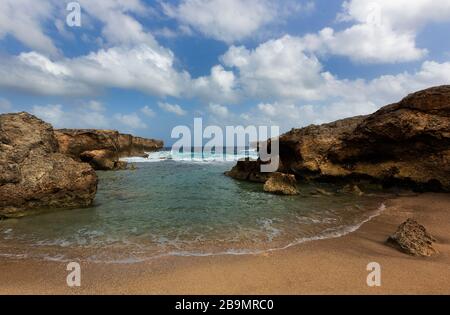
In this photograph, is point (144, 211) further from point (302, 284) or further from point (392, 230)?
point (392, 230)

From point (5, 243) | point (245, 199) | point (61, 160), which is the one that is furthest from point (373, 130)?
point (5, 243)

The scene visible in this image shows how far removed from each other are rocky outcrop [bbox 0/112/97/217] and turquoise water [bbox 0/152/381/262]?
27.2 inches

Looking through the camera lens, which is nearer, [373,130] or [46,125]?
[46,125]

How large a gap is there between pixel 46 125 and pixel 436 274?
14765 millimetres

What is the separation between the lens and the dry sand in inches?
196

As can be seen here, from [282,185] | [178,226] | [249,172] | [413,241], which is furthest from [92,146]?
[413,241]

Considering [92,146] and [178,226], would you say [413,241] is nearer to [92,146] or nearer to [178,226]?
[178,226]

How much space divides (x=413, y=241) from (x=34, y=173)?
12464mm

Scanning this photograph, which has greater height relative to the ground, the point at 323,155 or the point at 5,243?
the point at 323,155

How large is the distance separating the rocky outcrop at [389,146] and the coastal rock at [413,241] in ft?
29.2

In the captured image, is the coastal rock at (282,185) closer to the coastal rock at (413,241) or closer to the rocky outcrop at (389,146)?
the rocky outcrop at (389,146)

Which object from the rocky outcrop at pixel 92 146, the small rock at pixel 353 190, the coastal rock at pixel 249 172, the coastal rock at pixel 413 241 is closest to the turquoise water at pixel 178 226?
the small rock at pixel 353 190

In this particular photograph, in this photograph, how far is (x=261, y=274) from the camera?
564 centimetres

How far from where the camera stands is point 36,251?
7.17 m
